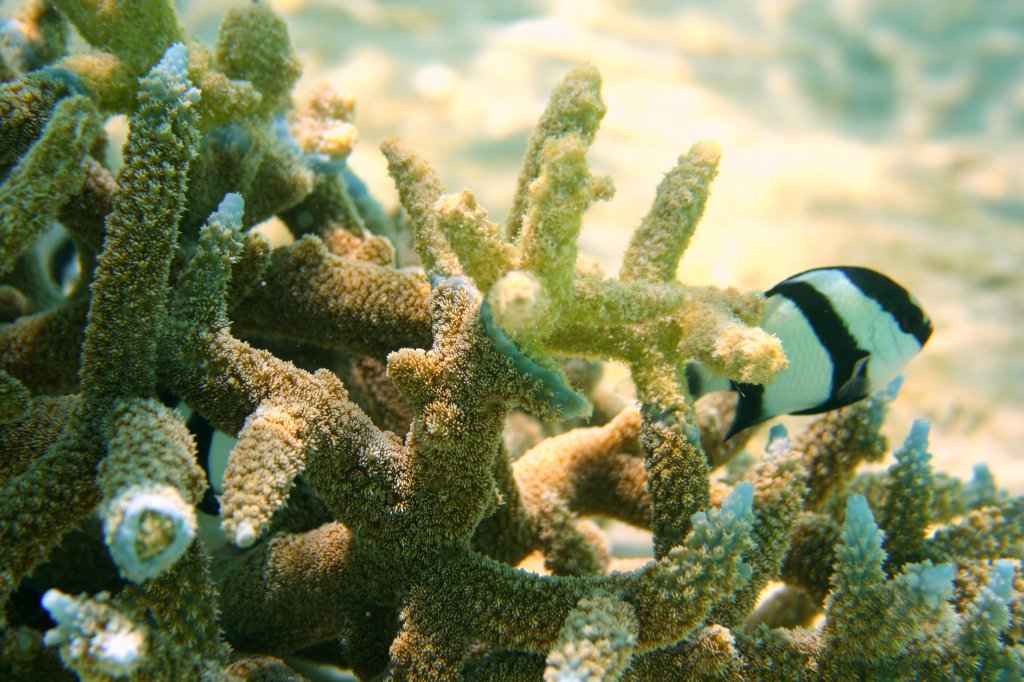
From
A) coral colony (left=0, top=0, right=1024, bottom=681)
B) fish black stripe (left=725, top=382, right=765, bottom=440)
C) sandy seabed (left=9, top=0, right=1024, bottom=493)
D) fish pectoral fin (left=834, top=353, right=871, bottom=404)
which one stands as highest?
sandy seabed (left=9, top=0, right=1024, bottom=493)

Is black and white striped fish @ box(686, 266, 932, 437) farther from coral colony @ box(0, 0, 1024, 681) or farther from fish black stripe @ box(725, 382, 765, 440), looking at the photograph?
coral colony @ box(0, 0, 1024, 681)

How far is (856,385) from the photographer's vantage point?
5.78 ft

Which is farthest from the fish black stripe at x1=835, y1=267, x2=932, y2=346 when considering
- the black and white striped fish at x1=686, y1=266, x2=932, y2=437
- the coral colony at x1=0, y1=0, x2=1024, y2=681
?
the coral colony at x1=0, y1=0, x2=1024, y2=681

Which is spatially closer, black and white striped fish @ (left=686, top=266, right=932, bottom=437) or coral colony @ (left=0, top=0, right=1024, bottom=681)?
coral colony @ (left=0, top=0, right=1024, bottom=681)

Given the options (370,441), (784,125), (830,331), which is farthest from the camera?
(784,125)

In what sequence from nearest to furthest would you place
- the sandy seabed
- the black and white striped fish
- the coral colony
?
the coral colony, the black and white striped fish, the sandy seabed

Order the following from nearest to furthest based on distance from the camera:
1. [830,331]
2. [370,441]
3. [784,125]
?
[370,441]
[830,331]
[784,125]

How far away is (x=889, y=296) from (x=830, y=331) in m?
0.23

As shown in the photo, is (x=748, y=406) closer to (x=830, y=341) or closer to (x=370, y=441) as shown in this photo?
(x=830, y=341)

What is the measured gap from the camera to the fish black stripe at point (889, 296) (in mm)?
1759

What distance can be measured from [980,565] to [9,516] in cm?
225

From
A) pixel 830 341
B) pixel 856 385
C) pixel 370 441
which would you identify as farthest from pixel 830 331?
pixel 370 441

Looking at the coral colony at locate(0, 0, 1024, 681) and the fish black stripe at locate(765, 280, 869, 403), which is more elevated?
the fish black stripe at locate(765, 280, 869, 403)

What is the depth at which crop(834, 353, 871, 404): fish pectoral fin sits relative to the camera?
1723mm
